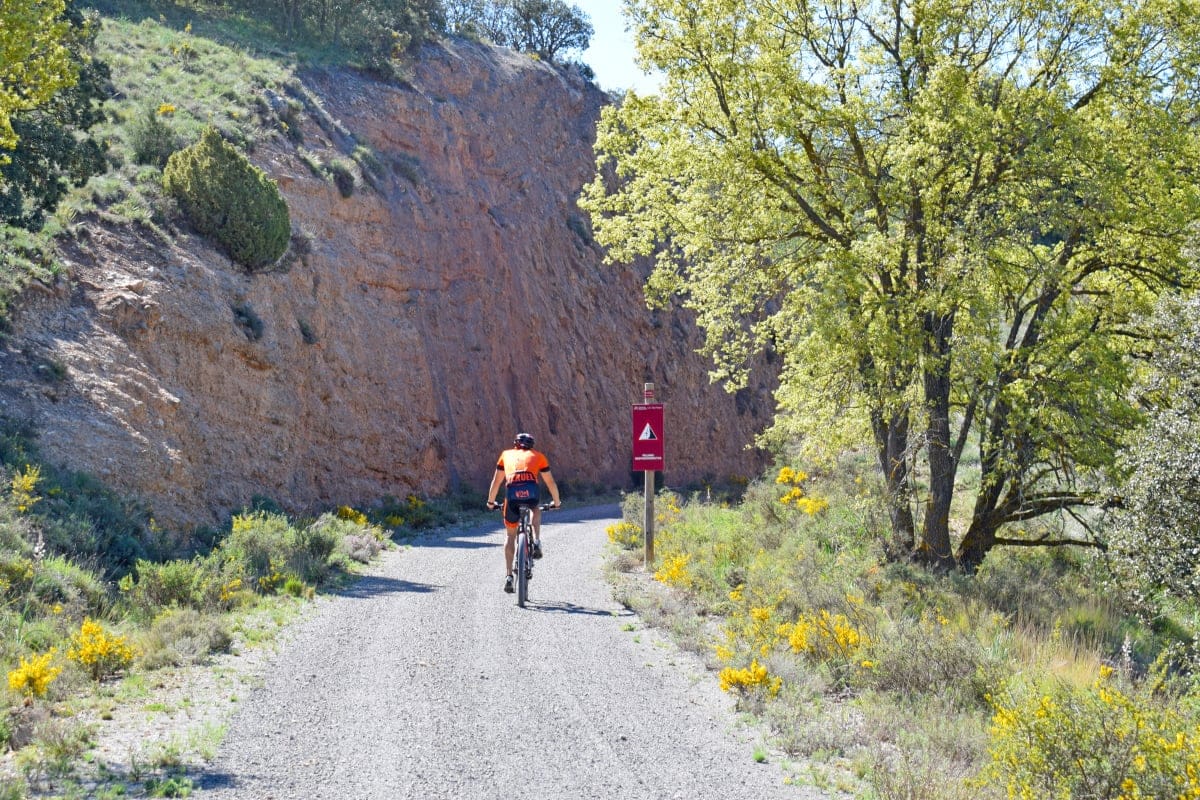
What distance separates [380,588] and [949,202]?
8654mm

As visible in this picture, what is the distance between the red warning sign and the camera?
1433 centimetres

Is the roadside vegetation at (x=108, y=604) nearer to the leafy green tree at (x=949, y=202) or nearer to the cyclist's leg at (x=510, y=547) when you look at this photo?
the cyclist's leg at (x=510, y=547)

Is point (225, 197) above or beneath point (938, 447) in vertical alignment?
above

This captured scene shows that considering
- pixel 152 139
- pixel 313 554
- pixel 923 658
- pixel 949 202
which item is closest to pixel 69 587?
pixel 313 554

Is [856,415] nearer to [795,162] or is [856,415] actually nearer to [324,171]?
[795,162]

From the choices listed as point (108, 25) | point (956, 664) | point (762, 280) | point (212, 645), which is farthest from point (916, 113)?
point (108, 25)

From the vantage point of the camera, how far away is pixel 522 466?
38.5 feet

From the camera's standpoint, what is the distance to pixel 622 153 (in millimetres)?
14047

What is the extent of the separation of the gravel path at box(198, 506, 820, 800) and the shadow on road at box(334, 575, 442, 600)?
18.0 inches

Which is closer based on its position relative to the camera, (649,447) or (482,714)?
(482,714)

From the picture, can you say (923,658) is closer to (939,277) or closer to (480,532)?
(939,277)

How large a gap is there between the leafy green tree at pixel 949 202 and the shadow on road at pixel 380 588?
556 centimetres

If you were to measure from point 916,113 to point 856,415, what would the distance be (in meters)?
3.78

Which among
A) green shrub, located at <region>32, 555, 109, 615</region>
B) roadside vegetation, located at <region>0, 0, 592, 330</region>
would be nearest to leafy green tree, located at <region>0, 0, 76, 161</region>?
roadside vegetation, located at <region>0, 0, 592, 330</region>
